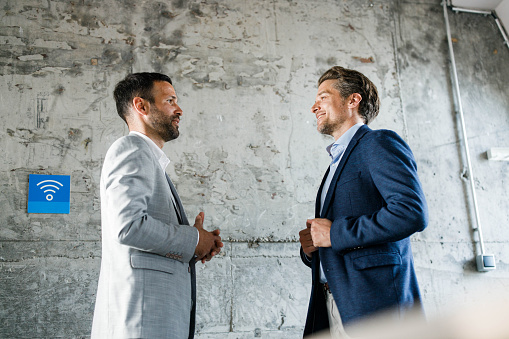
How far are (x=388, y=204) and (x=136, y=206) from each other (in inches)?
38.1

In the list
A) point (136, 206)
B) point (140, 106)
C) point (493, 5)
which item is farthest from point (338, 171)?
point (493, 5)

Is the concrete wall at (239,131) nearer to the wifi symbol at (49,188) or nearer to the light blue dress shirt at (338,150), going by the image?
the wifi symbol at (49,188)

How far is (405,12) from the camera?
15.0 feet

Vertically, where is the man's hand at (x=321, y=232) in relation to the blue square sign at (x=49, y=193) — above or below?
below

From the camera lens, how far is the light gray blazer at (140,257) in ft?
5.86

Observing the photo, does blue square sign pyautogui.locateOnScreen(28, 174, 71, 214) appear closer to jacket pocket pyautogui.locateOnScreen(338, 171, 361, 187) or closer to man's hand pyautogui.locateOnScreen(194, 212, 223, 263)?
man's hand pyautogui.locateOnScreen(194, 212, 223, 263)

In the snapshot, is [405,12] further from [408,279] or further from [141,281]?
[141,281]

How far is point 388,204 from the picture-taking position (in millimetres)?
1905

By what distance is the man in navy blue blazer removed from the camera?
6.12ft

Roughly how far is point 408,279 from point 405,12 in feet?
11.0

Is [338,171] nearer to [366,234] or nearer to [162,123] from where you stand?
[366,234]

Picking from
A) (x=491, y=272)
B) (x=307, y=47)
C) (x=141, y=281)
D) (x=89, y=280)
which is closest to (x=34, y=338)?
(x=89, y=280)

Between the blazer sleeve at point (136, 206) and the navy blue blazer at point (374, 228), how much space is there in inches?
24.0

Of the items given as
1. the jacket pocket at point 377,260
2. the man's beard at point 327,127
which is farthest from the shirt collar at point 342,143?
the jacket pocket at point 377,260
